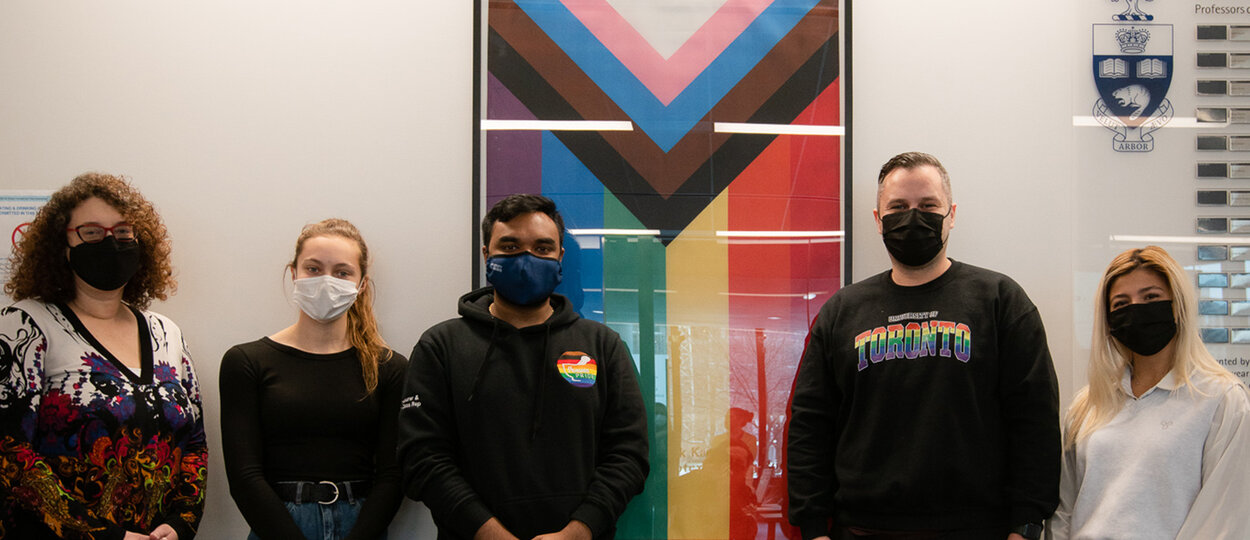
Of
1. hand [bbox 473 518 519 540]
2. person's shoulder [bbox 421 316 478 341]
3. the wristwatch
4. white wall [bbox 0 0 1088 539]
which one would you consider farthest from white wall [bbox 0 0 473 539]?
the wristwatch

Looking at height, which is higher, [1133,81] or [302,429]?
[1133,81]

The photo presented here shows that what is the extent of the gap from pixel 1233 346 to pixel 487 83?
2.67 metres

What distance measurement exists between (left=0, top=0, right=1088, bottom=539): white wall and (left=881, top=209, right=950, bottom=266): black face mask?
53cm

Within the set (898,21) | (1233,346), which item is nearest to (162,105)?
(898,21)

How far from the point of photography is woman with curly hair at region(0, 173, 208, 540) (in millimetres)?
2223

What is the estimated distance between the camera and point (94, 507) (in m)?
2.25

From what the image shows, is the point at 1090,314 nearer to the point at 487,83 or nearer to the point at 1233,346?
the point at 1233,346

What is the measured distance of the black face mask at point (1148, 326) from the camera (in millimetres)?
2225

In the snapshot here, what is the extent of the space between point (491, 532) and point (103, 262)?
1.34m

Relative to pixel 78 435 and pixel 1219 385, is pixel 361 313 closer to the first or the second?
pixel 78 435

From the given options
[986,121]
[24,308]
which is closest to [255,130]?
[24,308]

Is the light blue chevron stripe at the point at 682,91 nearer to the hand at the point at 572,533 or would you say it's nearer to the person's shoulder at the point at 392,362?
the person's shoulder at the point at 392,362

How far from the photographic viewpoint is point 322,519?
98.2 inches

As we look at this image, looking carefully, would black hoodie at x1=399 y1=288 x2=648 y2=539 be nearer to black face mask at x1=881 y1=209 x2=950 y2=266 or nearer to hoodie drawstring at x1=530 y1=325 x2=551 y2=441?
hoodie drawstring at x1=530 y1=325 x2=551 y2=441
